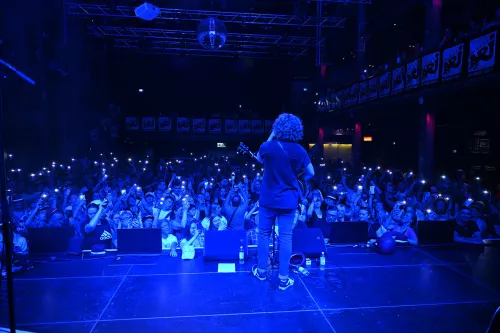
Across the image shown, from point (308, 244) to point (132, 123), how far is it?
1814 centimetres

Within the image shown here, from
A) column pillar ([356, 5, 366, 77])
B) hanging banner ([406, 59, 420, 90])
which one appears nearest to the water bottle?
hanging banner ([406, 59, 420, 90])

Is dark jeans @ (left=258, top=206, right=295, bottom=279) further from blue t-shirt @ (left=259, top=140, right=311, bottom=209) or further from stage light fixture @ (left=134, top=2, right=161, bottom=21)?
stage light fixture @ (left=134, top=2, right=161, bottom=21)

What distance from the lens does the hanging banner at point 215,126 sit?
21453 millimetres

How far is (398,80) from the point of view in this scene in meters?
12.1

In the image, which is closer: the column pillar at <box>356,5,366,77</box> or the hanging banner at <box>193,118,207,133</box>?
the column pillar at <box>356,5,366,77</box>

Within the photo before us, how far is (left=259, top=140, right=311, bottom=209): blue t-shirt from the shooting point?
11.3ft

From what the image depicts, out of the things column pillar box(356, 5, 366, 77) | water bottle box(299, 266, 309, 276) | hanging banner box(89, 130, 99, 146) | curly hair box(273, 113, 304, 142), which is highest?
column pillar box(356, 5, 366, 77)

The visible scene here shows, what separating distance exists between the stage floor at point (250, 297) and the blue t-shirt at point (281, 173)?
1.00 meters

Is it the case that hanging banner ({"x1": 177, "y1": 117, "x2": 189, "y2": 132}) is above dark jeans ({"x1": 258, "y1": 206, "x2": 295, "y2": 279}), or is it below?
above

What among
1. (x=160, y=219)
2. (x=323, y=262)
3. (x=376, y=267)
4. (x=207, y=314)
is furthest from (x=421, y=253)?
(x=160, y=219)

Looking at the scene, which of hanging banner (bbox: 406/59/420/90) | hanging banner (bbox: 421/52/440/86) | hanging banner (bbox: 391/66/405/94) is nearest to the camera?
hanging banner (bbox: 421/52/440/86)

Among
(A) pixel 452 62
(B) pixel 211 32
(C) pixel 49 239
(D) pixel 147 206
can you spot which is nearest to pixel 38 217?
(C) pixel 49 239

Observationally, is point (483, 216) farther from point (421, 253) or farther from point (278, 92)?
point (278, 92)

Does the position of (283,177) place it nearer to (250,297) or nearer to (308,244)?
(250,297)
